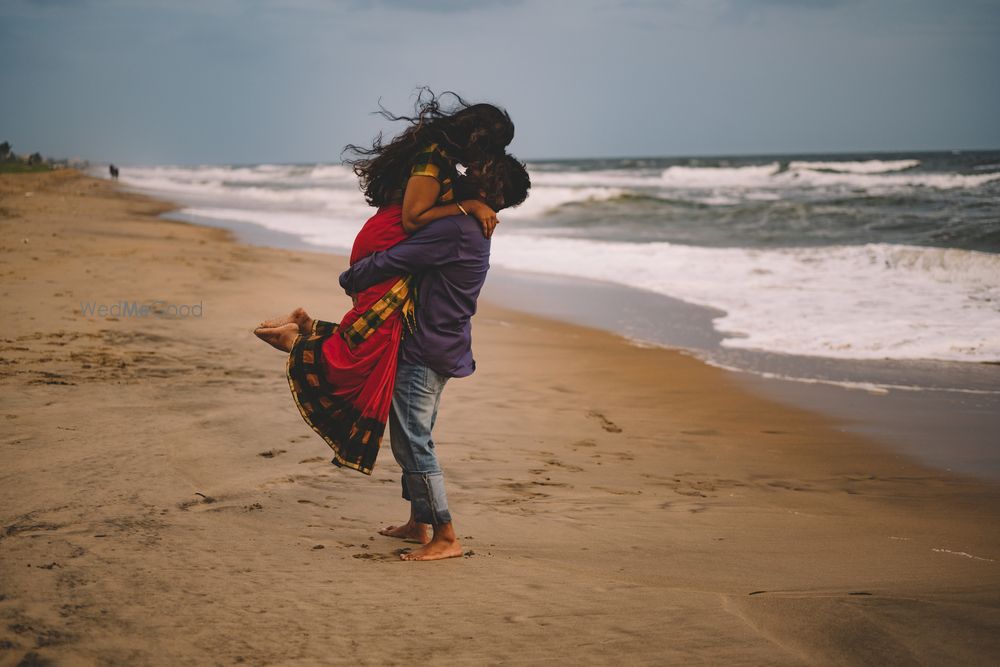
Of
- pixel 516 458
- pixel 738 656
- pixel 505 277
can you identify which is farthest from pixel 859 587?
pixel 505 277

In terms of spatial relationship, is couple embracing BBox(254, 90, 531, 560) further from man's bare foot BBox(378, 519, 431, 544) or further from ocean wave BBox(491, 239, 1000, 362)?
ocean wave BBox(491, 239, 1000, 362)

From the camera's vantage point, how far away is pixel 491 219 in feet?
9.96

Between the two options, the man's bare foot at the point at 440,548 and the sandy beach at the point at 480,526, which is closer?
the sandy beach at the point at 480,526

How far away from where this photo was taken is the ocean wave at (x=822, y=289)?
28.6 feet

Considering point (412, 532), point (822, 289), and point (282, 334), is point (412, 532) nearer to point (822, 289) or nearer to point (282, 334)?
point (282, 334)

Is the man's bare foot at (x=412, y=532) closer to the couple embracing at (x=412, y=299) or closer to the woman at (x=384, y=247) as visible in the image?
the couple embracing at (x=412, y=299)

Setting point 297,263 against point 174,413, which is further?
point 297,263

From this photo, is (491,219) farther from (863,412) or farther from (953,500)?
(863,412)

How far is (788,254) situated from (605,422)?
1147 centimetres

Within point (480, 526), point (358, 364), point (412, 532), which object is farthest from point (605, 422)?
point (358, 364)

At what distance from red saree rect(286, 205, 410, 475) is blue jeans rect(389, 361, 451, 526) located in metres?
0.07

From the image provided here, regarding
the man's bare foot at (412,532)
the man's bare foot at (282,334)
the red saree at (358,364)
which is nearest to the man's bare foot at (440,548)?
the man's bare foot at (412,532)

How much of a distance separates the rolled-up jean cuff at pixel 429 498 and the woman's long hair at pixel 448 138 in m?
1.07

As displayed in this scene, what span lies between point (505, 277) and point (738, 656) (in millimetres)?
11642
